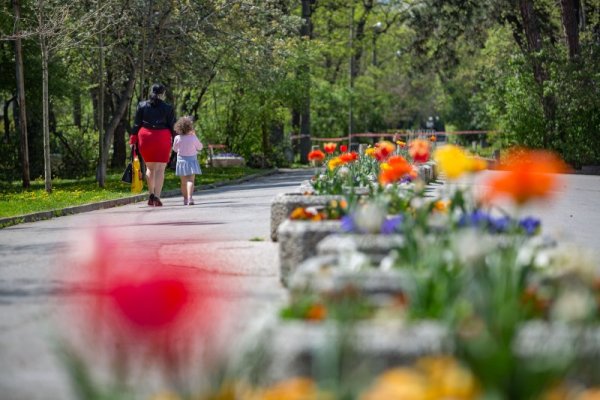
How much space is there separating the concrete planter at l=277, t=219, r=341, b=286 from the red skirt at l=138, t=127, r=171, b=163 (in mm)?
11086

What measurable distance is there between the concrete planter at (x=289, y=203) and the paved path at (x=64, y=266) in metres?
0.34

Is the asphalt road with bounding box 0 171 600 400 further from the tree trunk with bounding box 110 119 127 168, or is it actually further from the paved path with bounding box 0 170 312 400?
the tree trunk with bounding box 110 119 127 168

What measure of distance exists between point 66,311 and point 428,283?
142 inches

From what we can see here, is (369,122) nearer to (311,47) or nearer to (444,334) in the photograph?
(311,47)

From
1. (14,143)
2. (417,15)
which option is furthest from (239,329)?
(417,15)

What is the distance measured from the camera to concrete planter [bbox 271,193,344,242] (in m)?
10.9

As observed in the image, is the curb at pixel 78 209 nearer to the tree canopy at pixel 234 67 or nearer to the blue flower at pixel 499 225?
the tree canopy at pixel 234 67

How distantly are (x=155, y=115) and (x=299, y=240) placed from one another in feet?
37.7

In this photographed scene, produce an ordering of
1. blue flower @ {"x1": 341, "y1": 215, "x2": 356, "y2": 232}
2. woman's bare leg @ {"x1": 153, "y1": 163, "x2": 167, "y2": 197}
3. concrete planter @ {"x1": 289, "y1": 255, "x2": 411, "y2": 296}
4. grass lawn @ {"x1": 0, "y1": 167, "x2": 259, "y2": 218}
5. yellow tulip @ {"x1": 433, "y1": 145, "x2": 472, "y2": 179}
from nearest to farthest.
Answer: concrete planter @ {"x1": 289, "y1": 255, "x2": 411, "y2": 296} < yellow tulip @ {"x1": 433, "y1": 145, "x2": 472, "y2": 179} < blue flower @ {"x1": 341, "y1": 215, "x2": 356, "y2": 232} < grass lawn @ {"x1": 0, "y1": 167, "x2": 259, "y2": 218} < woman's bare leg @ {"x1": 153, "y1": 163, "x2": 167, "y2": 197}

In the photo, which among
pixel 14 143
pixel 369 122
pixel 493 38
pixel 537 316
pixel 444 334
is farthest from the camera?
pixel 369 122

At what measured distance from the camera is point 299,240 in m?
8.49

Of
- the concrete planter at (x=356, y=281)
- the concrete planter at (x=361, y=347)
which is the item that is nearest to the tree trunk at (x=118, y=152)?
the concrete planter at (x=356, y=281)

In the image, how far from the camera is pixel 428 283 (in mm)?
5168

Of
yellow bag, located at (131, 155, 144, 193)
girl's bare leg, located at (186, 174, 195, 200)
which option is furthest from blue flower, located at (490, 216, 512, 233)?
yellow bag, located at (131, 155, 144, 193)
